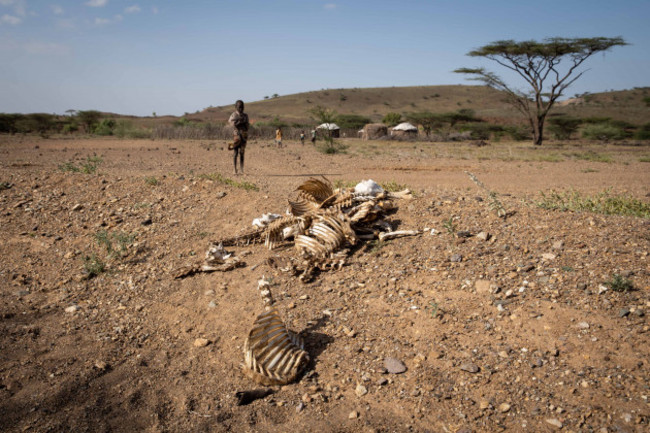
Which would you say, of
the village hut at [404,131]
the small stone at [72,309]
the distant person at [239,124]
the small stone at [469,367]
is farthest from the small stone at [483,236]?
the village hut at [404,131]

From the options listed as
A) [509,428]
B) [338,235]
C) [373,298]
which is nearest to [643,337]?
[509,428]

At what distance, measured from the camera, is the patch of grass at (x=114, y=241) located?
14.7 feet

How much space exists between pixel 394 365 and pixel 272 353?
2.54 feet

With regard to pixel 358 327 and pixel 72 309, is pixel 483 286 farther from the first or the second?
pixel 72 309

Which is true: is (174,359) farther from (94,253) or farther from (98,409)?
(94,253)

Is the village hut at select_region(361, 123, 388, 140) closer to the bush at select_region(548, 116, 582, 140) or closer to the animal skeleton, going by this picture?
the bush at select_region(548, 116, 582, 140)

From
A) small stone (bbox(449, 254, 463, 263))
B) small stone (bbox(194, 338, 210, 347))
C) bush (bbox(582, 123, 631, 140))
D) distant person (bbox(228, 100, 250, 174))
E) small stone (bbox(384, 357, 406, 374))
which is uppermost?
bush (bbox(582, 123, 631, 140))

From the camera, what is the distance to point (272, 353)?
108 inches

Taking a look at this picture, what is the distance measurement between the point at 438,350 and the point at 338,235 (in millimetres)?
1498

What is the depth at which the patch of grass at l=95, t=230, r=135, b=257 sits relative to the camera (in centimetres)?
449

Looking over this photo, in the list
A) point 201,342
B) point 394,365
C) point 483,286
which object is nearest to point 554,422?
point 394,365

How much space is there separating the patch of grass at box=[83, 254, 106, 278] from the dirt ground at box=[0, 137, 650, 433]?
1.0 inches

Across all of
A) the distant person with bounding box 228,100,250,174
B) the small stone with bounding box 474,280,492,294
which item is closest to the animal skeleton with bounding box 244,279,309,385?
the small stone with bounding box 474,280,492,294

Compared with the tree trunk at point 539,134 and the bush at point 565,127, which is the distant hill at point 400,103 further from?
the tree trunk at point 539,134
